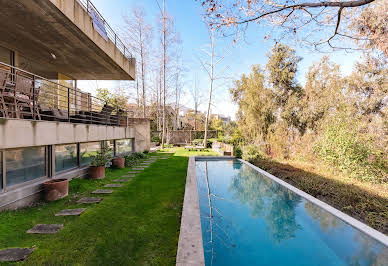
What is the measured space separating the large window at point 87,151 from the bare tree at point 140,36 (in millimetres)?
8375

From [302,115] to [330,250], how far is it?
36.9ft

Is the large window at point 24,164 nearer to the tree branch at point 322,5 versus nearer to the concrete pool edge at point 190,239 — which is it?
the concrete pool edge at point 190,239

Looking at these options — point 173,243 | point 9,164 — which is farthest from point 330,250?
point 9,164

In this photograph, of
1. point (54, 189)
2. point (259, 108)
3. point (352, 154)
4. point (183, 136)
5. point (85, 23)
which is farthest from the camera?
point (183, 136)

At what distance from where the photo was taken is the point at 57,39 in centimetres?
621

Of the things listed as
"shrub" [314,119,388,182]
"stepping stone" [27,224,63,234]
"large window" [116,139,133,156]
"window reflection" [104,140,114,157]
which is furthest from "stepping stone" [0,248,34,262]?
"shrub" [314,119,388,182]

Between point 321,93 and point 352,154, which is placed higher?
point 321,93

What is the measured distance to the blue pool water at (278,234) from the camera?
311cm

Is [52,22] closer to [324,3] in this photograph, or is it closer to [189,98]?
[324,3]

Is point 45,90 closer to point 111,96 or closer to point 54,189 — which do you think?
point 54,189

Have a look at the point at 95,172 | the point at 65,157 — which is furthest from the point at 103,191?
the point at 65,157

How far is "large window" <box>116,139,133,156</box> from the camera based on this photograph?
981cm

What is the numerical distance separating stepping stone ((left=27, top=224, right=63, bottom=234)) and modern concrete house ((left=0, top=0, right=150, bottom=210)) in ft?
3.35

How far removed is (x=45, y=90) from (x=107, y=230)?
5.99 m
